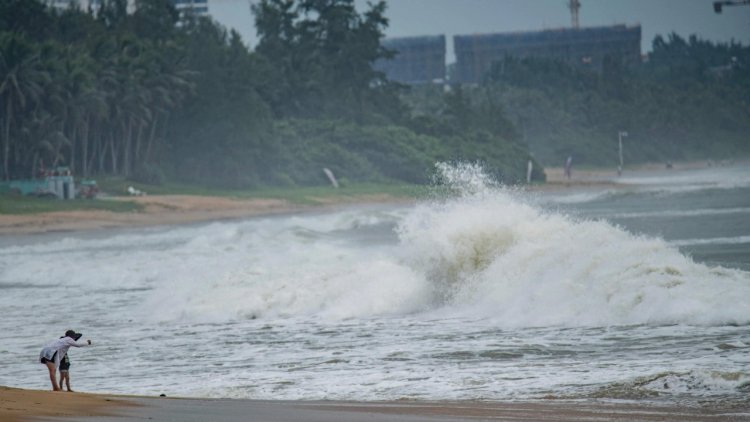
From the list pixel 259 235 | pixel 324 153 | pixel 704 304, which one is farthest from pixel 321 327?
pixel 324 153

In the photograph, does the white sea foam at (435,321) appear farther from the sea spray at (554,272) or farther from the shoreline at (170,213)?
the shoreline at (170,213)

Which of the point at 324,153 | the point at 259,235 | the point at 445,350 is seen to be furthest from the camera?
the point at 324,153

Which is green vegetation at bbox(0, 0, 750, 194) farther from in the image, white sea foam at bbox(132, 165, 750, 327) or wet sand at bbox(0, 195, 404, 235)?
white sea foam at bbox(132, 165, 750, 327)

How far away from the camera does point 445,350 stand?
18859 millimetres

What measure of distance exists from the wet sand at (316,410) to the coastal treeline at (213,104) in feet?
A: 191

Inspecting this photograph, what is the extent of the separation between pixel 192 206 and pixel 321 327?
50.0 meters

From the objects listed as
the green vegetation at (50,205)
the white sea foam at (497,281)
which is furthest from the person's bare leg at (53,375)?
the green vegetation at (50,205)

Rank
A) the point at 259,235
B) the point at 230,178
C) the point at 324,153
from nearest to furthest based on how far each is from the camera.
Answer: the point at 259,235 → the point at 230,178 → the point at 324,153

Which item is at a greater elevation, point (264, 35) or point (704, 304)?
point (264, 35)

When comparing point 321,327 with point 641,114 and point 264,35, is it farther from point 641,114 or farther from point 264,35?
point 641,114

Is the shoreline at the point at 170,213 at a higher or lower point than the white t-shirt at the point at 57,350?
lower

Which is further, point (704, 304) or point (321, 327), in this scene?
point (321, 327)

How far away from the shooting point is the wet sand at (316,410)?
43.9 feet

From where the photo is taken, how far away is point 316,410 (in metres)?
14.4
